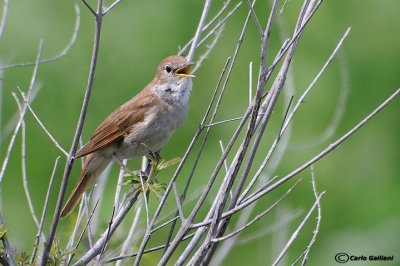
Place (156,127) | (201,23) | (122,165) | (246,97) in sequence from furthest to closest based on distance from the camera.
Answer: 1. (246,97)
2. (156,127)
3. (122,165)
4. (201,23)

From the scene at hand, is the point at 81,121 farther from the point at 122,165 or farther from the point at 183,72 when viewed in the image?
the point at 183,72

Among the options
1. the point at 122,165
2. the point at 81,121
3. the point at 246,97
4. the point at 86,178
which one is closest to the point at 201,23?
the point at 122,165

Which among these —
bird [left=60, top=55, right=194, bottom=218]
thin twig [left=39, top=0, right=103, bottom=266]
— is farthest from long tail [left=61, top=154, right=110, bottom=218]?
thin twig [left=39, top=0, right=103, bottom=266]

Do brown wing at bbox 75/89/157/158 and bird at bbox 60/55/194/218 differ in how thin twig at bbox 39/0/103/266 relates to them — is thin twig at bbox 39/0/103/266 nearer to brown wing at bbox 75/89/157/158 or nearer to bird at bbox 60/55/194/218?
bird at bbox 60/55/194/218

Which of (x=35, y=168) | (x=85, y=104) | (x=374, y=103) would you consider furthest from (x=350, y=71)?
(x=85, y=104)

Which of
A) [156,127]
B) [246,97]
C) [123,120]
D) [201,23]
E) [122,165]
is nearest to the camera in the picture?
[201,23]

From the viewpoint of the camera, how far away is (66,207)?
5.07 m

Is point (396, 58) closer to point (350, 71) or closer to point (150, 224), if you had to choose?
point (350, 71)

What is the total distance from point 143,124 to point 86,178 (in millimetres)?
490

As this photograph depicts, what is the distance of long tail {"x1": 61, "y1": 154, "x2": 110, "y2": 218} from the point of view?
507 cm

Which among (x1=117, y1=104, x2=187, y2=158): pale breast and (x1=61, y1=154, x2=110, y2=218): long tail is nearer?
(x1=61, y1=154, x2=110, y2=218): long tail

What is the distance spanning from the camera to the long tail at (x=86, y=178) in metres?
5.07

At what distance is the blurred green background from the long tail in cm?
130

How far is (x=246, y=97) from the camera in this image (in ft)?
25.0
